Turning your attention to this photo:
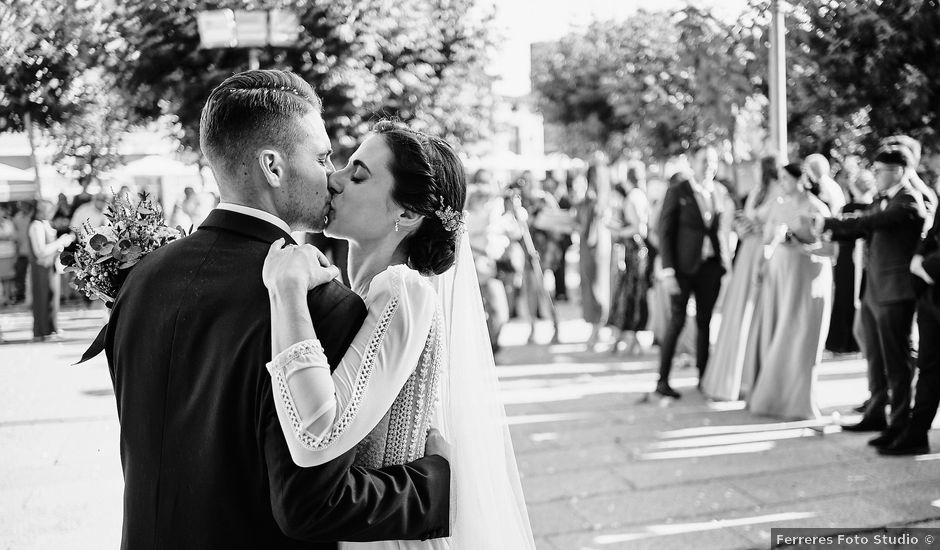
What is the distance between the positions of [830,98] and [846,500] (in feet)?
16.2

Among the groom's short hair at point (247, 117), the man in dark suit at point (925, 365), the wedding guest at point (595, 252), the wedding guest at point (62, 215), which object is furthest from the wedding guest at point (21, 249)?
the groom's short hair at point (247, 117)

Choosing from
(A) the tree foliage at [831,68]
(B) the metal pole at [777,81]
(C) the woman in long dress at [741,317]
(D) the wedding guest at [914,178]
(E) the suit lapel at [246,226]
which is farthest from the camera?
(A) the tree foliage at [831,68]

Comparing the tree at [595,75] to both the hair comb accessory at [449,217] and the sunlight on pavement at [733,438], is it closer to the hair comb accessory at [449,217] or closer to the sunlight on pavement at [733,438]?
the sunlight on pavement at [733,438]

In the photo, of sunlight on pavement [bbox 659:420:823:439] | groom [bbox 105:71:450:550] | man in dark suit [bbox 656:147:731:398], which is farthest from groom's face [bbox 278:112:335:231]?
man in dark suit [bbox 656:147:731:398]

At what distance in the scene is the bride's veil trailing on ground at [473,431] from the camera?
222 cm

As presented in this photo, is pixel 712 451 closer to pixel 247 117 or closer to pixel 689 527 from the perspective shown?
pixel 689 527

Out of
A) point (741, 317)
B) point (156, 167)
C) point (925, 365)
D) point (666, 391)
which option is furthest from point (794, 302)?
point (156, 167)

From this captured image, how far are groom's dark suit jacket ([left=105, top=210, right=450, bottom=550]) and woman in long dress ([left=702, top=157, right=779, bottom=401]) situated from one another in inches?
235

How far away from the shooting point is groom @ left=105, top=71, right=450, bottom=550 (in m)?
1.64

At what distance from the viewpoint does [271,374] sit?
159cm

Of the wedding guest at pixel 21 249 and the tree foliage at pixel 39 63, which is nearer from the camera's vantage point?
the tree foliage at pixel 39 63

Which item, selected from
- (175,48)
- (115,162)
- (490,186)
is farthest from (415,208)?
(175,48)

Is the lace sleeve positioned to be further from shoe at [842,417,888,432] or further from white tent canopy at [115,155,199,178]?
white tent canopy at [115,155,199,178]

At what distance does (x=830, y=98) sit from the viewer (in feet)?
27.9
